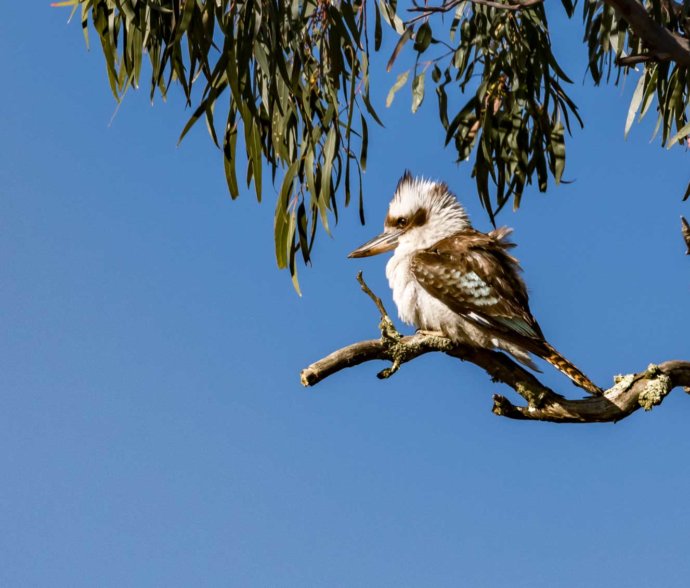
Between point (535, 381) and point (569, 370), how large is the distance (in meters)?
0.11

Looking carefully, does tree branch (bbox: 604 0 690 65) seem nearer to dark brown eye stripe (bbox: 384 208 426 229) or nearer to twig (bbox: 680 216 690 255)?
twig (bbox: 680 216 690 255)

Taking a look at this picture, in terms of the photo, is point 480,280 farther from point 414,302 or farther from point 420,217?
point 420,217

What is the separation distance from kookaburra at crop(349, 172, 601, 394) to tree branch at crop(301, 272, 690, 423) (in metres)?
0.06

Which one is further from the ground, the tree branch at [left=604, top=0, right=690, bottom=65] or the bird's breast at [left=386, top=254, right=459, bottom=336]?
the tree branch at [left=604, top=0, right=690, bottom=65]

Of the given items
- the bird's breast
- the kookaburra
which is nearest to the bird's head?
the kookaburra

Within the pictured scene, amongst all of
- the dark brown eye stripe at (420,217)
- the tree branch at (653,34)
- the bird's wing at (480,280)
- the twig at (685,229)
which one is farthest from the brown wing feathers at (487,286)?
the tree branch at (653,34)

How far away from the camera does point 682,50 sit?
414 centimetres

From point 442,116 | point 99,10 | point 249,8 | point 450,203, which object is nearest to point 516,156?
point 442,116

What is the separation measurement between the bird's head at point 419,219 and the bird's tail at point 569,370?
2.40 ft

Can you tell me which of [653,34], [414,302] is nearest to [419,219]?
[414,302]

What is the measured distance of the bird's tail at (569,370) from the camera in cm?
364

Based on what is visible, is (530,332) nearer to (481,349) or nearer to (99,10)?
(481,349)

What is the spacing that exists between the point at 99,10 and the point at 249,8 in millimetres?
863

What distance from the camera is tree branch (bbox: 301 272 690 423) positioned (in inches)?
139
